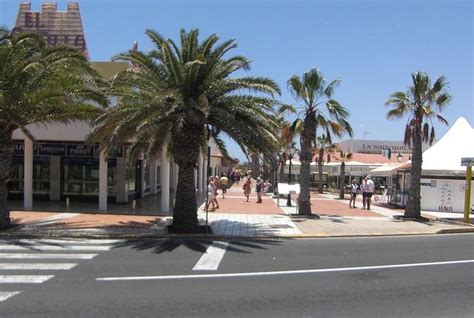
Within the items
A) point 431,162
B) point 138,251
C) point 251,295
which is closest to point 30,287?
point 251,295

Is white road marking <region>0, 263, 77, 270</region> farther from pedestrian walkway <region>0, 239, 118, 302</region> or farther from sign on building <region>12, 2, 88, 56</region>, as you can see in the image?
sign on building <region>12, 2, 88, 56</region>

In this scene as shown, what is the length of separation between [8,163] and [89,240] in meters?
4.49

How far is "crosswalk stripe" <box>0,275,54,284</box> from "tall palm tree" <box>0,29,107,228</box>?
7654 mm

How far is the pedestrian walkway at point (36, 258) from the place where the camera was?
9305mm

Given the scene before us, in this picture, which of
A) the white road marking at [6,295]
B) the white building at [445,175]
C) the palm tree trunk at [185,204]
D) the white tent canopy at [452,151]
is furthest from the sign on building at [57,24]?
the white road marking at [6,295]

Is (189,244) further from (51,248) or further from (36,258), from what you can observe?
(36,258)

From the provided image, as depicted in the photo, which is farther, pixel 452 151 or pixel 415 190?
pixel 452 151

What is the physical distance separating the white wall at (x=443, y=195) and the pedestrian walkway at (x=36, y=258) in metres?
19.9

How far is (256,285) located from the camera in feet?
30.3

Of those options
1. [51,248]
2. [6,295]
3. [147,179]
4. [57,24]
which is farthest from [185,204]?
[57,24]

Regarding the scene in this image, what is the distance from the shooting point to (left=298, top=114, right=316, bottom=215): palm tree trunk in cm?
2322

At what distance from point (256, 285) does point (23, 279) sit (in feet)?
13.4

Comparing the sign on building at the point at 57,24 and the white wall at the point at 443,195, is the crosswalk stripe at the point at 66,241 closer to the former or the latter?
the sign on building at the point at 57,24

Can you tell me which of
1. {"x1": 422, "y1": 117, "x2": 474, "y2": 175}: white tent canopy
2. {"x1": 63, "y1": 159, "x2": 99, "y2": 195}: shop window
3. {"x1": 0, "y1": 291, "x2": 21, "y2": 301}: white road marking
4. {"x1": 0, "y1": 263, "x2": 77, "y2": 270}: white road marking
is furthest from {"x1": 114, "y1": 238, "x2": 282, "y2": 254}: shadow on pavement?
{"x1": 422, "y1": 117, "x2": 474, "y2": 175}: white tent canopy
